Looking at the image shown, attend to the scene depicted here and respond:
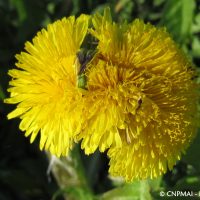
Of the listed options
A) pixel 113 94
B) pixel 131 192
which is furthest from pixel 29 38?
pixel 113 94

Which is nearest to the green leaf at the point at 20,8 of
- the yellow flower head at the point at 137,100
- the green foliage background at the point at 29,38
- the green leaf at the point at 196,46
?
the green foliage background at the point at 29,38

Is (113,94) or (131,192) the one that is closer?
(113,94)

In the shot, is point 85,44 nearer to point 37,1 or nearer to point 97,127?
point 97,127

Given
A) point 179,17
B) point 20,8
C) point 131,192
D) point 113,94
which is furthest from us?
point 20,8

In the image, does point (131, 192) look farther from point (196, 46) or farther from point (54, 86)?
point (196, 46)

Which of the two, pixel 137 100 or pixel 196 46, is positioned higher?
pixel 196 46

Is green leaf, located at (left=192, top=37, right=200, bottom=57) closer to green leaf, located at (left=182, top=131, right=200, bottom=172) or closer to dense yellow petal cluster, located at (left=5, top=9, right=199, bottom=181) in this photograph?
green leaf, located at (left=182, top=131, right=200, bottom=172)
